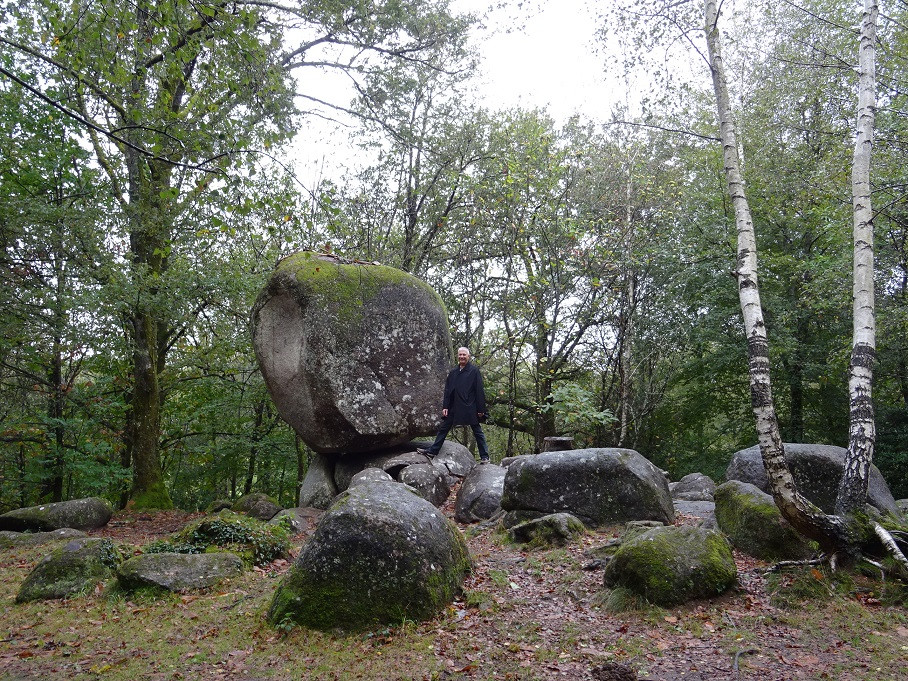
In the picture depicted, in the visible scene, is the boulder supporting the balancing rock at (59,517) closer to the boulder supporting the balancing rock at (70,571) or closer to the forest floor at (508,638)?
the boulder supporting the balancing rock at (70,571)

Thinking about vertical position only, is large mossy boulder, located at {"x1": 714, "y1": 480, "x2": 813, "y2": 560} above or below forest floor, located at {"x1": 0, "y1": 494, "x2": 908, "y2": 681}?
above

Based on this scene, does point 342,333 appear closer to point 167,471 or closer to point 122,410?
point 122,410

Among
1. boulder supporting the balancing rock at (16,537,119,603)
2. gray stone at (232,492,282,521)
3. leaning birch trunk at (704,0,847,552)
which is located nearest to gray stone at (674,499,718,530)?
leaning birch trunk at (704,0,847,552)

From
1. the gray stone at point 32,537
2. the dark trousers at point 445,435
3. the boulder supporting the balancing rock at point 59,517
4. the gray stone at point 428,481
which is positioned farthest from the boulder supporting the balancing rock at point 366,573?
the boulder supporting the balancing rock at point 59,517

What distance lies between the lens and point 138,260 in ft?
43.8

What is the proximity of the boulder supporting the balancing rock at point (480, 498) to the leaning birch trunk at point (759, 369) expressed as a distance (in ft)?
14.8

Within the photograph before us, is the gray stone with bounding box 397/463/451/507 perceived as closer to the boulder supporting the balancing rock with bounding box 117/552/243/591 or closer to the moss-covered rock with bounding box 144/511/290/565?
the moss-covered rock with bounding box 144/511/290/565

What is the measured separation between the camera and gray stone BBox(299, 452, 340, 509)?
39.1 ft

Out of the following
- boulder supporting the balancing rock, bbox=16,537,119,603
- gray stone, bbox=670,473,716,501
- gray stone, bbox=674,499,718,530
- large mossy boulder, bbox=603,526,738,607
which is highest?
large mossy boulder, bbox=603,526,738,607

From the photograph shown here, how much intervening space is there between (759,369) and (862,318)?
1291mm

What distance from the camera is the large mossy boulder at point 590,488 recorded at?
8.41 m

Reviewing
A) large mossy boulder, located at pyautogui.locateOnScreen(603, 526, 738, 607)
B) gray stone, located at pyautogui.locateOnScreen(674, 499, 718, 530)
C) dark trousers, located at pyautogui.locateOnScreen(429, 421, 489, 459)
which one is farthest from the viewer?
dark trousers, located at pyautogui.locateOnScreen(429, 421, 489, 459)

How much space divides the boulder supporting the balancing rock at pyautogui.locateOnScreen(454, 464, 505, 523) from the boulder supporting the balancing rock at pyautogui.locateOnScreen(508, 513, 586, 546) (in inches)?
58.2

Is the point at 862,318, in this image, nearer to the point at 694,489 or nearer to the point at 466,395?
the point at 694,489
